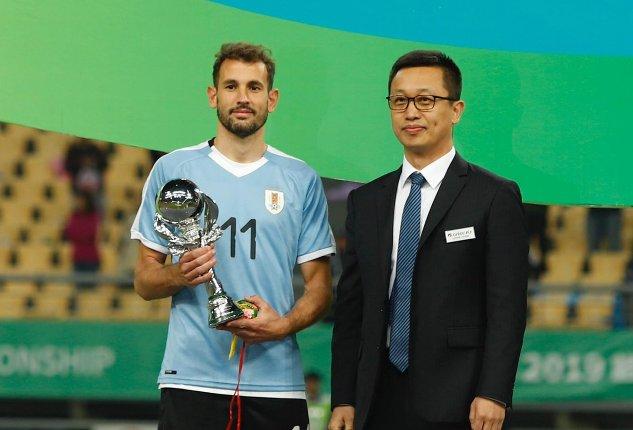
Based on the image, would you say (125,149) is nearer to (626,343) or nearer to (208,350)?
(626,343)

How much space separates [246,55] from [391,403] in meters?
0.94

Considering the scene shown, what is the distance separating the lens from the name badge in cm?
279

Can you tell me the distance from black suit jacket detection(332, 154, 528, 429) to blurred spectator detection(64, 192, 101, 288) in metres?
4.73

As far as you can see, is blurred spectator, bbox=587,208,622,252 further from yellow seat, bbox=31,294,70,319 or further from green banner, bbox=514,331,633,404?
yellow seat, bbox=31,294,70,319

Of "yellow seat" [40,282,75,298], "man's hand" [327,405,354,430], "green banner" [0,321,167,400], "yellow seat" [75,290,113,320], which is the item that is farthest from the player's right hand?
"yellow seat" [40,282,75,298]

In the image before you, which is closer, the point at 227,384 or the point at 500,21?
the point at 227,384

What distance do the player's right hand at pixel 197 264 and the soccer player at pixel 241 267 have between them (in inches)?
3.3

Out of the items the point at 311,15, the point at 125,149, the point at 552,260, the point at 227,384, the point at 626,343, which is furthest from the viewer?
the point at 125,149

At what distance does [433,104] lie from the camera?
2.86 m

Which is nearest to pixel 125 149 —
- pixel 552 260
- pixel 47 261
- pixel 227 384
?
pixel 47 261

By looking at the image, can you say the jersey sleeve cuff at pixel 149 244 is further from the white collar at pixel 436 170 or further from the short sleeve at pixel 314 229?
the white collar at pixel 436 170

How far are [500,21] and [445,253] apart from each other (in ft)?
2.95

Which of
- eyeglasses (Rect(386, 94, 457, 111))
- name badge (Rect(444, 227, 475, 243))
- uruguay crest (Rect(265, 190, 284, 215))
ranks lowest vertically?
name badge (Rect(444, 227, 475, 243))

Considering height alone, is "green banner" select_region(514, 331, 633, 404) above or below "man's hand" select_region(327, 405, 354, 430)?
below
